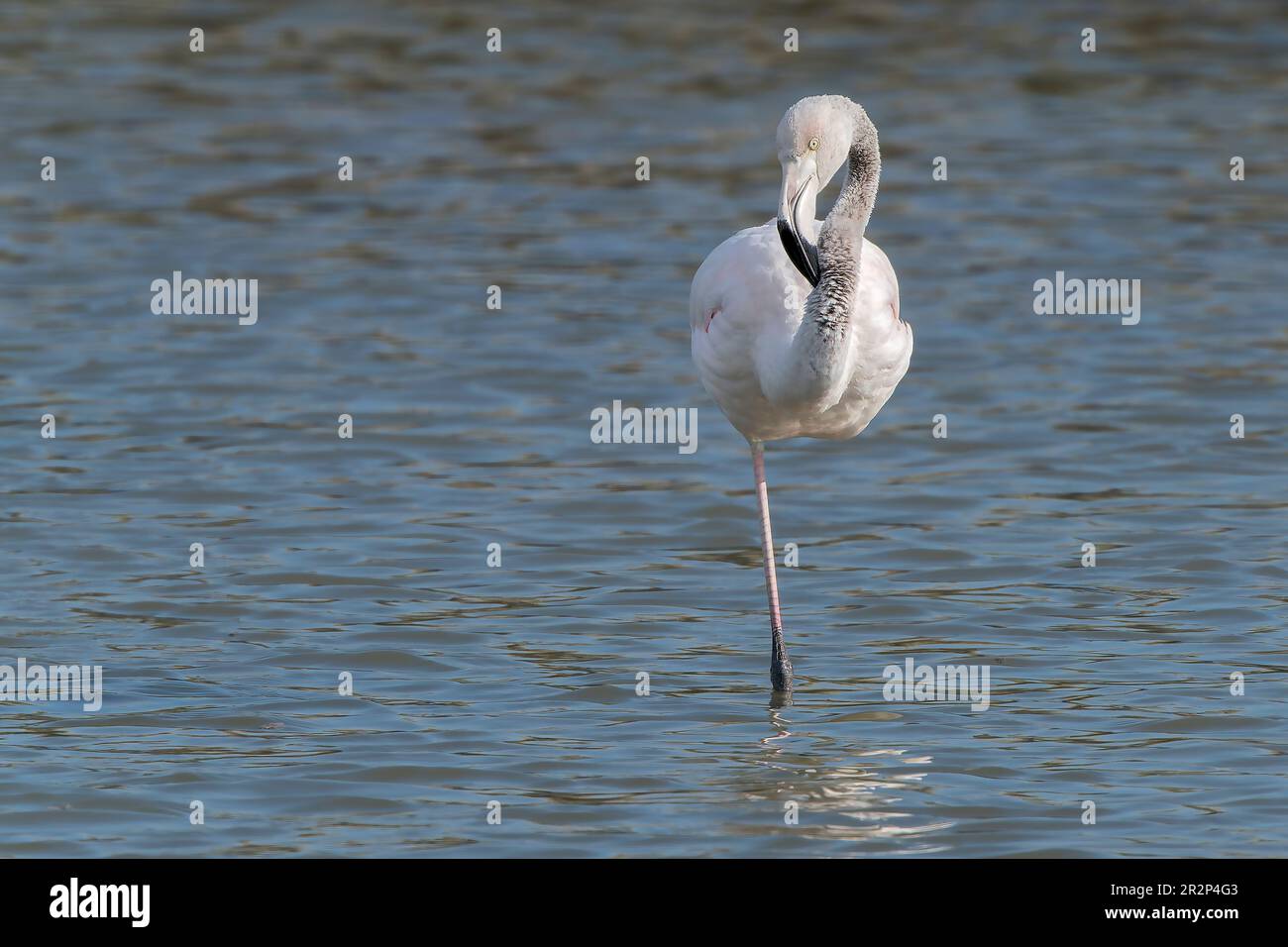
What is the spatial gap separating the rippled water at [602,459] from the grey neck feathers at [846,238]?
1.62m

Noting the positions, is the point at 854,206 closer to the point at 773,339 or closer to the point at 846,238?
the point at 846,238

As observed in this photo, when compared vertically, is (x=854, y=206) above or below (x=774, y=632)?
above

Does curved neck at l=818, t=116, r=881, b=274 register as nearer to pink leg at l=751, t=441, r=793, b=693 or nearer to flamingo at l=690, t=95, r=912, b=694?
flamingo at l=690, t=95, r=912, b=694

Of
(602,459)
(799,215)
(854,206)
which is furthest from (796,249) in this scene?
(602,459)

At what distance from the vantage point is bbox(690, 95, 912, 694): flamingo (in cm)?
790

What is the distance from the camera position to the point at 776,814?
762cm

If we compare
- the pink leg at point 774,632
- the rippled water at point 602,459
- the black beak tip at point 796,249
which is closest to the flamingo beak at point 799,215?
the black beak tip at point 796,249

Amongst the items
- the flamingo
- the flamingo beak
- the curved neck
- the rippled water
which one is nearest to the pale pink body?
the flamingo

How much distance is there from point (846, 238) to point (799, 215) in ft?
0.96

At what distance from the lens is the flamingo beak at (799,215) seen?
775 cm

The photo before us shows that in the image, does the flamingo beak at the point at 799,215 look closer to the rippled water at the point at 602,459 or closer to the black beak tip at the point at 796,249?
the black beak tip at the point at 796,249

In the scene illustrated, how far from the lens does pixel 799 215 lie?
7863 mm

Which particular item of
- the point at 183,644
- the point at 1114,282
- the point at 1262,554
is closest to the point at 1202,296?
the point at 1114,282

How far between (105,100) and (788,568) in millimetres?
12606
